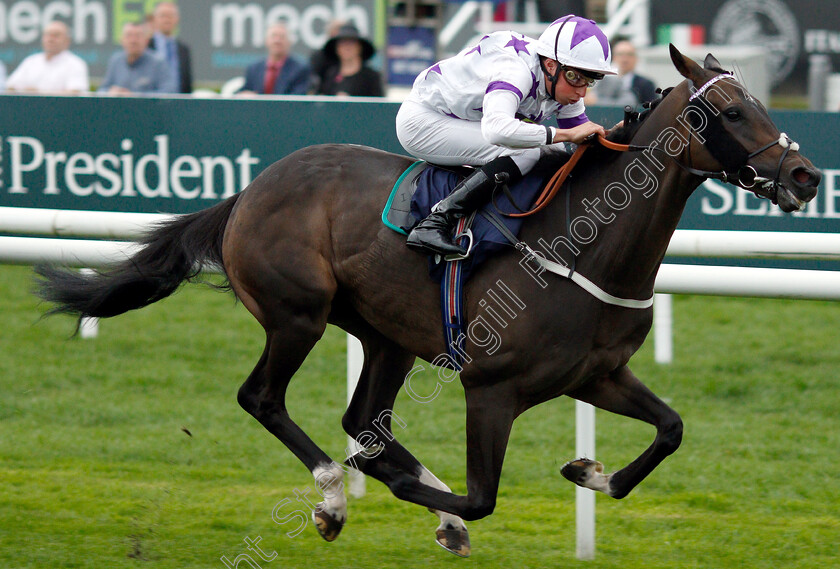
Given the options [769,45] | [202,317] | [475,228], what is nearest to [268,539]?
[475,228]

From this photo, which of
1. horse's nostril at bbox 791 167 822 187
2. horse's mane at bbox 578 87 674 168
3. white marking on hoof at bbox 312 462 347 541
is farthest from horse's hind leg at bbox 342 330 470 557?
horse's nostril at bbox 791 167 822 187

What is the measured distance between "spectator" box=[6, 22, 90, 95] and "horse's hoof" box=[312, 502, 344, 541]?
6.06 meters

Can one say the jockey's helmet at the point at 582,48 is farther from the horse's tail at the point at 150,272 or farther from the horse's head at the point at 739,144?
the horse's tail at the point at 150,272

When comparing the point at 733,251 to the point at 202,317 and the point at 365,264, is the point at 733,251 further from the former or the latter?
the point at 202,317

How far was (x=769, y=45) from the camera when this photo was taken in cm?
1614

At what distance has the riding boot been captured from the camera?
396cm

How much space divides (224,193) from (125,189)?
2.07 ft

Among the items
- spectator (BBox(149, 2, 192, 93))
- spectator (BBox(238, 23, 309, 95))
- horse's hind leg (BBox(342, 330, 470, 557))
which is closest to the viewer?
horse's hind leg (BBox(342, 330, 470, 557))

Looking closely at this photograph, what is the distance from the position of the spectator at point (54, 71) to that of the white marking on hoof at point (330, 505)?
19.7ft

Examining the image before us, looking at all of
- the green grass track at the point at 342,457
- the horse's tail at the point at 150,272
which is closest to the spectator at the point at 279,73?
the green grass track at the point at 342,457

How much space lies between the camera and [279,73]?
925 centimetres

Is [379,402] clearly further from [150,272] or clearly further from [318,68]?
[318,68]

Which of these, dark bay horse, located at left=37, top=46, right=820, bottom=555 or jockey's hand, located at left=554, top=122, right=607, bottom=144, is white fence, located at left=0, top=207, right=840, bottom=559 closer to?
dark bay horse, located at left=37, top=46, right=820, bottom=555

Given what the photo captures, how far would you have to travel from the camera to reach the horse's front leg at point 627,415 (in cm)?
409
